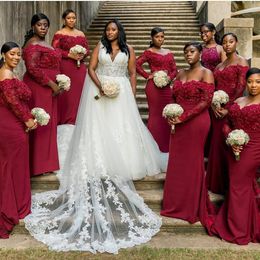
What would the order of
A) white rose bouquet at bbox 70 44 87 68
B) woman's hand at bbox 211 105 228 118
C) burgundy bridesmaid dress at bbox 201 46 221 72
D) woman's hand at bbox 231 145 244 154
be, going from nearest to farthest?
woman's hand at bbox 231 145 244 154
woman's hand at bbox 211 105 228 118
burgundy bridesmaid dress at bbox 201 46 221 72
white rose bouquet at bbox 70 44 87 68

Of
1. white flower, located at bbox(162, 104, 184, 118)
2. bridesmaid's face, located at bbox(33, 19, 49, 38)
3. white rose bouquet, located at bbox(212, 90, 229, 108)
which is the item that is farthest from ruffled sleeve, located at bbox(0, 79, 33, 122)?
white rose bouquet, located at bbox(212, 90, 229, 108)

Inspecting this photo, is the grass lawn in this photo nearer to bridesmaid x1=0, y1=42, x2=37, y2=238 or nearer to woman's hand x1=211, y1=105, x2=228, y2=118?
bridesmaid x1=0, y1=42, x2=37, y2=238

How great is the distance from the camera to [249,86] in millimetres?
5133

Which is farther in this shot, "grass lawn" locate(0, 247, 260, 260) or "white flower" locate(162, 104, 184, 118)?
"white flower" locate(162, 104, 184, 118)

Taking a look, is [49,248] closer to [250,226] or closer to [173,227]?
[173,227]

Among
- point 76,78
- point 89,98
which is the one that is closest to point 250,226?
point 89,98

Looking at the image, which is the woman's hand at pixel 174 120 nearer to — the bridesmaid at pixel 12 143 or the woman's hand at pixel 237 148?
the woman's hand at pixel 237 148

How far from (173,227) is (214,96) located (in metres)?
1.79

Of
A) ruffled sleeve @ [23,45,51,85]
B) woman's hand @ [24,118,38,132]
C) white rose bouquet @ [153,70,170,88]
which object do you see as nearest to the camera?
woman's hand @ [24,118,38,132]

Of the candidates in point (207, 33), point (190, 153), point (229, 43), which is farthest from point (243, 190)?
point (207, 33)

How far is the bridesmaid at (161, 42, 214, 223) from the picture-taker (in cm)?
537

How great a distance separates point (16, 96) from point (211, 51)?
129 inches

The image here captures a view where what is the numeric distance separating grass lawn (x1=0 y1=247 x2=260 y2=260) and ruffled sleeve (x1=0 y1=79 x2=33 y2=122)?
1631 millimetres

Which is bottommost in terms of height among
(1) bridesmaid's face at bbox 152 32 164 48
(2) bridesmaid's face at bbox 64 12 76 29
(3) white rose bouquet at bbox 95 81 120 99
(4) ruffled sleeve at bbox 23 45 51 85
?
(3) white rose bouquet at bbox 95 81 120 99
